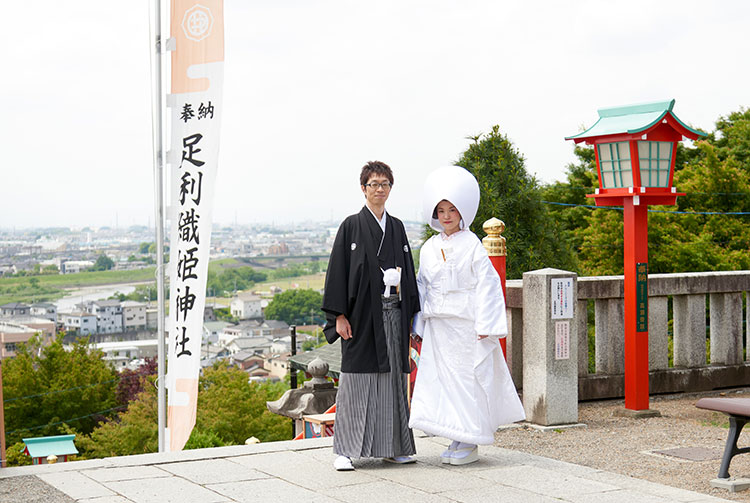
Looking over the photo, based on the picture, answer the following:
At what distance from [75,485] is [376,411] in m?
1.79

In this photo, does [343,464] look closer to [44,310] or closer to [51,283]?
[51,283]

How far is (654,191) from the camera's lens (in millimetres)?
6754

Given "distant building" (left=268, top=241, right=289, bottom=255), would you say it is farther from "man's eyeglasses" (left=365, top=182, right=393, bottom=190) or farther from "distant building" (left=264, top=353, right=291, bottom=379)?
"man's eyeglasses" (left=365, top=182, right=393, bottom=190)

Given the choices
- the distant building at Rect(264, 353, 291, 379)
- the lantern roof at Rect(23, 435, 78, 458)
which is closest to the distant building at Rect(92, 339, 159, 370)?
the distant building at Rect(264, 353, 291, 379)

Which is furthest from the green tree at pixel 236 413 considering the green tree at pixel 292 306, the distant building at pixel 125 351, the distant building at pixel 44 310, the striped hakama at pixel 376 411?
the striped hakama at pixel 376 411

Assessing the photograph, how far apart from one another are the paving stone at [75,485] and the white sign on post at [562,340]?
342 centimetres

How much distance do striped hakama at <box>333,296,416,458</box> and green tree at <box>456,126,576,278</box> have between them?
160 inches

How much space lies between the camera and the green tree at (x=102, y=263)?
40281mm

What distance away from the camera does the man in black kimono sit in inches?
205

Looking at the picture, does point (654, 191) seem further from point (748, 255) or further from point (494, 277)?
point (748, 255)

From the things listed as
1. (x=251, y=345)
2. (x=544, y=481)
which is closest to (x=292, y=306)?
(x=251, y=345)

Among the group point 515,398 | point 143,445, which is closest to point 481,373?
point 515,398

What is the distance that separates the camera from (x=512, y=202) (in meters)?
9.28

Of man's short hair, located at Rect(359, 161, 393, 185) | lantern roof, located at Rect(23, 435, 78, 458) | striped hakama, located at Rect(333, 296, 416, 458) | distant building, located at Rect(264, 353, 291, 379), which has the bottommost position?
distant building, located at Rect(264, 353, 291, 379)
